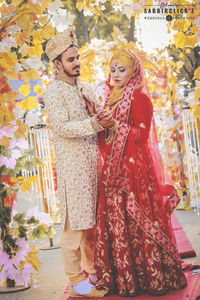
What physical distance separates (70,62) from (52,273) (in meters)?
1.76

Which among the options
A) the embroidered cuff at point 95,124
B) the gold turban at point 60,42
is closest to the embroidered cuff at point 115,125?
the embroidered cuff at point 95,124

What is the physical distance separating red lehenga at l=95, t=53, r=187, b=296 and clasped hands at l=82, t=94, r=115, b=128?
0.38 ft

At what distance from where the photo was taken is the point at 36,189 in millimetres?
4793

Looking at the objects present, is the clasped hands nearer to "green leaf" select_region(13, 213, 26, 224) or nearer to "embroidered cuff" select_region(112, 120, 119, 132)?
"embroidered cuff" select_region(112, 120, 119, 132)

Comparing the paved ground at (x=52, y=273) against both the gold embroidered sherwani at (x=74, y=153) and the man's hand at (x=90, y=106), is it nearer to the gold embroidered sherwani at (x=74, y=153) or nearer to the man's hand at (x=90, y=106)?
the gold embroidered sherwani at (x=74, y=153)

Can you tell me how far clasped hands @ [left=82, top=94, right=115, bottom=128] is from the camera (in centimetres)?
236

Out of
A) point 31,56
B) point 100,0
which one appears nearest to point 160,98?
point 100,0

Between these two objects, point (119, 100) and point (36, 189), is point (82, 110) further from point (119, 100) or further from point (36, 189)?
point (36, 189)

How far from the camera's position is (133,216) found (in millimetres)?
2371

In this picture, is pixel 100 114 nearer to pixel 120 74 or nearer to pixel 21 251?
pixel 120 74

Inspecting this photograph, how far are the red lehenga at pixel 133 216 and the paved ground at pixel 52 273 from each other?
46cm

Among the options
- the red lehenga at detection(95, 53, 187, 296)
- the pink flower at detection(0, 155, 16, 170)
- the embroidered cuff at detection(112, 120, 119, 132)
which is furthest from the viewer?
the pink flower at detection(0, 155, 16, 170)

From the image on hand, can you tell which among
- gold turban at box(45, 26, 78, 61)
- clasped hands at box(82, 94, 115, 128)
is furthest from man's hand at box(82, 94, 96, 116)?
gold turban at box(45, 26, 78, 61)

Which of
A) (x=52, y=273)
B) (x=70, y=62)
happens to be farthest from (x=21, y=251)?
(x=70, y=62)
